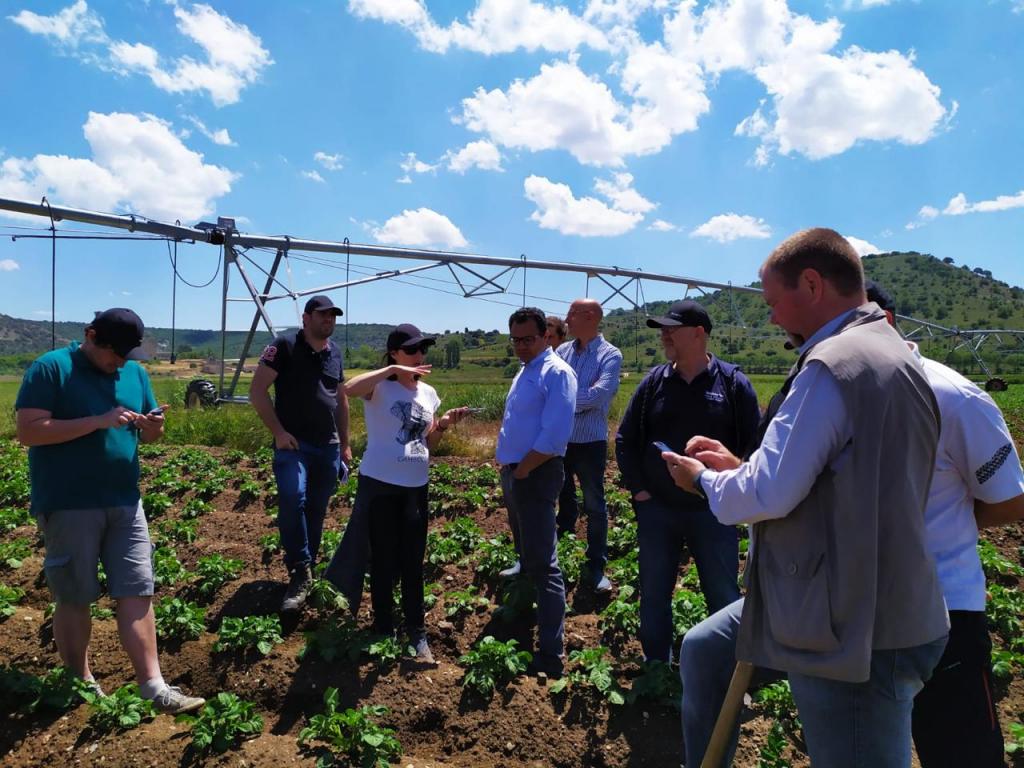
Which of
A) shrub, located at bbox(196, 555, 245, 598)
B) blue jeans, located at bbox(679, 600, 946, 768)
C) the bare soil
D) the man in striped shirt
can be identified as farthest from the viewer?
the man in striped shirt

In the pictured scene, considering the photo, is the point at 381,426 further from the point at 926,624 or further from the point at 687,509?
the point at 926,624

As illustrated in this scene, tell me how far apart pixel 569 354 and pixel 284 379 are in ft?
7.48

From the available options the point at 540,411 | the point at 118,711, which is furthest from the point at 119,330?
the point at 540,411

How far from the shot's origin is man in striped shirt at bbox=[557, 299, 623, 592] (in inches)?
209

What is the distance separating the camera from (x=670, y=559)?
364cm

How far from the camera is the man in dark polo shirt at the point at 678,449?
3543mm

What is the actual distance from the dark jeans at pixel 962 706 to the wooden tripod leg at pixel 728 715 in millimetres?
546

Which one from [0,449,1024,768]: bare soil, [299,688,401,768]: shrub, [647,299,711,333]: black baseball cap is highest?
[647,299,711,333]: black baseball cap

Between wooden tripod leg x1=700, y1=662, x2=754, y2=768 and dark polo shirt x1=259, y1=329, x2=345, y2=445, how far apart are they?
3.60 metres

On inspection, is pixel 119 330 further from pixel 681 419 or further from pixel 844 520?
pixel 844 520

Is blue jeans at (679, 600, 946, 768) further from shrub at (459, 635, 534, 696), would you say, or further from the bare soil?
shrub at (459, 635, 534, 696)

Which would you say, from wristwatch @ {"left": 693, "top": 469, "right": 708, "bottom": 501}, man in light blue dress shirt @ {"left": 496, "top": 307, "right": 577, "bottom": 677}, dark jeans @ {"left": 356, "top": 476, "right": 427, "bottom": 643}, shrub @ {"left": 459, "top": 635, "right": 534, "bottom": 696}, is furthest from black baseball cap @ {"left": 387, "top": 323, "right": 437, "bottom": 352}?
wristwatch @ {"left": 693, "top": 469, "right": 708, "bottom": 501}

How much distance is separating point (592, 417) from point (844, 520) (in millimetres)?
3718

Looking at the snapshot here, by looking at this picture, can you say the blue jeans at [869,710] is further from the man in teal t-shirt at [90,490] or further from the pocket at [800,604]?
the man in teal t-shirt at [90,490]
